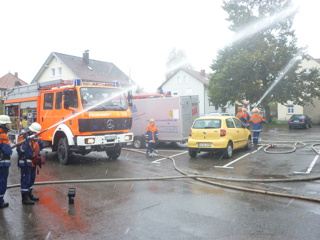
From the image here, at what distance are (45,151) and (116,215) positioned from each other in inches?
394

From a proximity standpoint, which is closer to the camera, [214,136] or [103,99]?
→ [103,99]

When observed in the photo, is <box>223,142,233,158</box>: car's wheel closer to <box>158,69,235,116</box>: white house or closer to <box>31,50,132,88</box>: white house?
<box>31,50,132,88</box>: white house

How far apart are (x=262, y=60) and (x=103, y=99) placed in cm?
2431

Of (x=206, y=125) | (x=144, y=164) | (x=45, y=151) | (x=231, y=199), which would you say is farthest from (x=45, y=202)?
(x=45, y=151)

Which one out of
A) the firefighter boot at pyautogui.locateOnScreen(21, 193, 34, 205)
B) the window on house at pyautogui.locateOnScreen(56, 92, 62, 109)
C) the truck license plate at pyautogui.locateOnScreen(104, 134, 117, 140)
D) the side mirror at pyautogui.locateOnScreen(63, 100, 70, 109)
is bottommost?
the firefighter boot at pyautogui.locateOnScreen(21, 193, 34, 205)

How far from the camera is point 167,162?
34.7 ft

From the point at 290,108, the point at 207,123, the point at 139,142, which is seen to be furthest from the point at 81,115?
the point at 290,108

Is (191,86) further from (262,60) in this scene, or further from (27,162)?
(27,162)

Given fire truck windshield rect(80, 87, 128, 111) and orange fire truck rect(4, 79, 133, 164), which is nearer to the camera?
orange fire truck rect(4, 79, 133, 164)

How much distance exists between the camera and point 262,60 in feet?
99.6

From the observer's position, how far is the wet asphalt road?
4.39 m

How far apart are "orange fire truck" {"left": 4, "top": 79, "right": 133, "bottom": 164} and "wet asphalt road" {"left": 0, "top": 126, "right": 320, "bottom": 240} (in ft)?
3.37

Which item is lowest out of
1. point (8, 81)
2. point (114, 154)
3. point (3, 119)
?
point (114, 154)

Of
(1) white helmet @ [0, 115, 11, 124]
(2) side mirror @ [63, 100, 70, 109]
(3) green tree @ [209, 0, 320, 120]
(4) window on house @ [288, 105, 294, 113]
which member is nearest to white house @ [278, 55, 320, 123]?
(4) window on house @ [288, 105, 294, 113]
